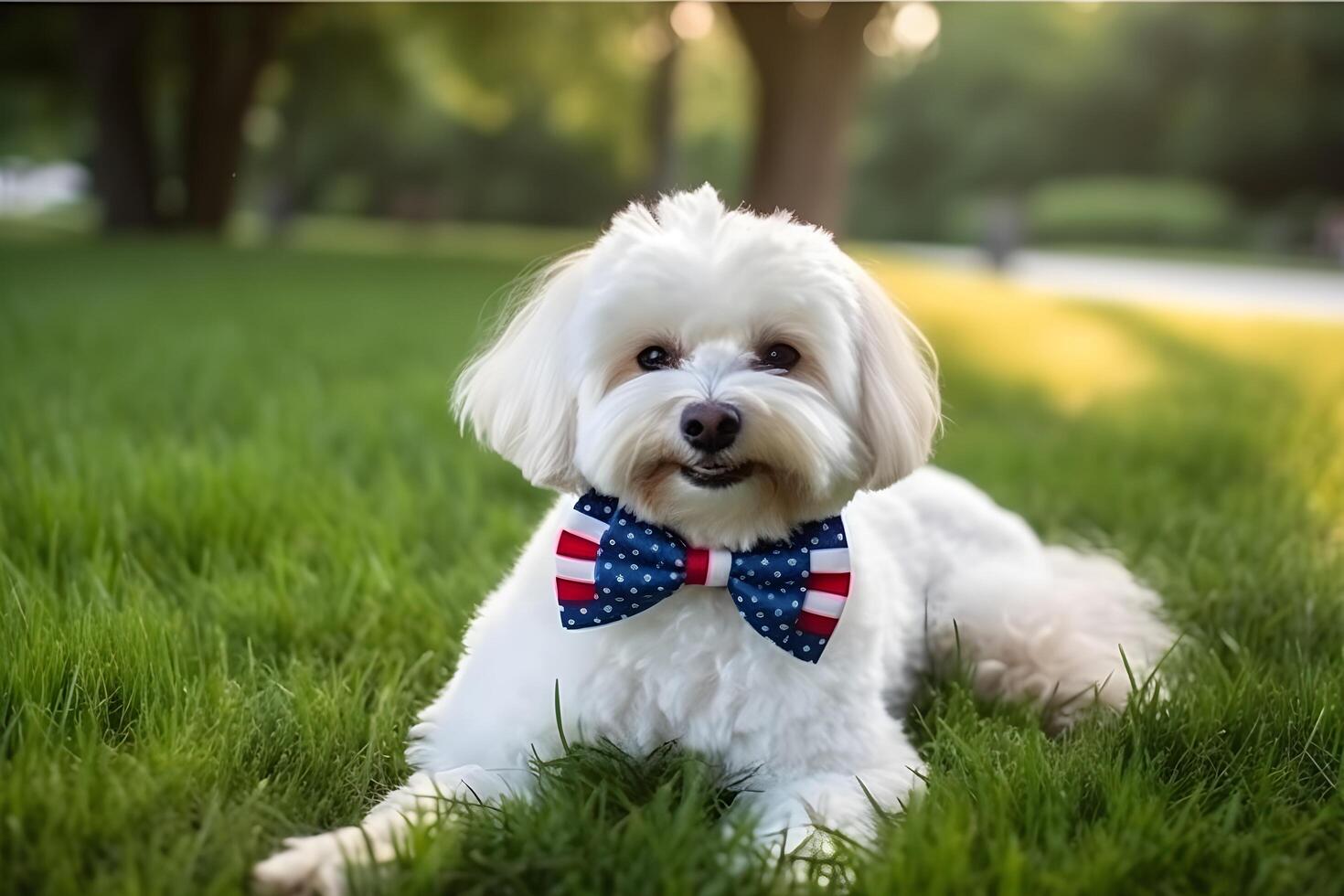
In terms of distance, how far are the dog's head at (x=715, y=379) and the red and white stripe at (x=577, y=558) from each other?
92 millimetres

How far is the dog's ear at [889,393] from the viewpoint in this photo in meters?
2.33

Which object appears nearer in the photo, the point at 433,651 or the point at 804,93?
the point at 433,651

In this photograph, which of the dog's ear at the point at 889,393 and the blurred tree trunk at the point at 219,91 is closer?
the dog's ear at the point at 889,393

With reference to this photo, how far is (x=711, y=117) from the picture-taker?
3322 centimetres

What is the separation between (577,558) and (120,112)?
72.5 ft

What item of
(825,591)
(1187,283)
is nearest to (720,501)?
(825,591)

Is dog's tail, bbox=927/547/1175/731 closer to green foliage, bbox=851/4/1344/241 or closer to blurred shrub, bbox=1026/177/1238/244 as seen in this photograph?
A: blurred shrub, bbox=1026/177/1238/244

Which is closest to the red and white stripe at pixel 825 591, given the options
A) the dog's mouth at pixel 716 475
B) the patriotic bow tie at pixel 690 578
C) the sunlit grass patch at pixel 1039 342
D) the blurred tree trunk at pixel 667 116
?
the patriotic bow tie at pixel 690 578

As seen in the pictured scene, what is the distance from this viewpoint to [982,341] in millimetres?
9555

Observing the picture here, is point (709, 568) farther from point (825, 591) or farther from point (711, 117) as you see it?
point (711, 117)

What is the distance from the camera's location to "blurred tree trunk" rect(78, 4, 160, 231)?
66.6 feet

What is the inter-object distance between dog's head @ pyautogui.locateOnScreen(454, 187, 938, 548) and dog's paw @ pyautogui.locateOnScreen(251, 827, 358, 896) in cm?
80

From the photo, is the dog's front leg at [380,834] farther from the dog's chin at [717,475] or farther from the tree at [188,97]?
the tree at [188,97]

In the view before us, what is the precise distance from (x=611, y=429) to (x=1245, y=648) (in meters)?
1.94
